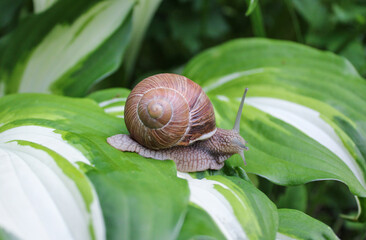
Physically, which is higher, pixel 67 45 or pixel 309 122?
pixel 67 45

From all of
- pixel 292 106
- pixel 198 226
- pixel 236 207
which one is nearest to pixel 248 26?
pixel 292 106

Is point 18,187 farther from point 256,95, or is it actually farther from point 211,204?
point 256,95

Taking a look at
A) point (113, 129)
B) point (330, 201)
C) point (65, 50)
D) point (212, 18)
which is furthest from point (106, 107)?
point (330, 201)

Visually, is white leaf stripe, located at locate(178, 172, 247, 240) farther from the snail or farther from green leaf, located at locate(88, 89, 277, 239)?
the snail

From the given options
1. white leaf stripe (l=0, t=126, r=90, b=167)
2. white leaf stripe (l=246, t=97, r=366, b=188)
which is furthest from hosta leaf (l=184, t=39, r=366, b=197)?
white leaf stripe (l=0, t=126, r=90, b=167)

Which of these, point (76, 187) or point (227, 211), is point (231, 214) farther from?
point (76, 187)

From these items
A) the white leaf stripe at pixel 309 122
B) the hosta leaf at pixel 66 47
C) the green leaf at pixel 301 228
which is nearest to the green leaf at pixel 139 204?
the green leaf at pixel 301 228
